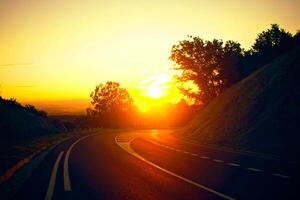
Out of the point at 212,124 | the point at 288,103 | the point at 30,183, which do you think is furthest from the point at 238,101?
the point at 30,183

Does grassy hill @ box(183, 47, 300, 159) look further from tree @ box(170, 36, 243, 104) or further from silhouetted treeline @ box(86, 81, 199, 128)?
silhouetted treeline @ box(86, 81, 199, 128)

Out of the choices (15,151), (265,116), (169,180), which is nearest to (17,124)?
(15,151)

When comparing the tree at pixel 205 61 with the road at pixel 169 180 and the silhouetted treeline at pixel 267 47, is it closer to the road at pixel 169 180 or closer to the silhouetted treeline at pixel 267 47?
the silhouetted treeline at pixel 267 47

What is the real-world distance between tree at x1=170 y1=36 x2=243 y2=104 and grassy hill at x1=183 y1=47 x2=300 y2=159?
17770 millimetres

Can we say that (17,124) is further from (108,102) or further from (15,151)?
(108,102)

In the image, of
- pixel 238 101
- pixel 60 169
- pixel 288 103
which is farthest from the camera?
pixel 238 101

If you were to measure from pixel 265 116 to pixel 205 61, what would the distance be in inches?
1328

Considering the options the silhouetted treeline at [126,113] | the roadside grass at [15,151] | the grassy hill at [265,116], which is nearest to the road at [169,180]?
the roadside grass at [15,151]

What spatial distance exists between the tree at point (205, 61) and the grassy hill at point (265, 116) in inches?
700

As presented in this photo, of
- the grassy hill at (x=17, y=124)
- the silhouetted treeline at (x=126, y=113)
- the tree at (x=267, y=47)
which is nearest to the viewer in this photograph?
the grassy hill at (x=17, y=124)

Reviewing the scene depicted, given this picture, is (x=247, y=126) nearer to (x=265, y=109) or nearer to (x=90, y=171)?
(x=265, y=109)

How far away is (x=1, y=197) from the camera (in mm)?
9930

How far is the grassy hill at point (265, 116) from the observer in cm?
2241

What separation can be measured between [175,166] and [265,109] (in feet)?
50.1
